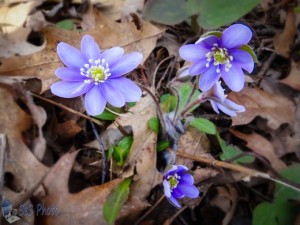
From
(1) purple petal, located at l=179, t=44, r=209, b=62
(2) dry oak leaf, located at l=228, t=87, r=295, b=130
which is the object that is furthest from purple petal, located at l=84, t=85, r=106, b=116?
(2) dry oak leaf, located at l=228, t=87, r=295, b=130

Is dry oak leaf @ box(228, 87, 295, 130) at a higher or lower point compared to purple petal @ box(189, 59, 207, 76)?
lower

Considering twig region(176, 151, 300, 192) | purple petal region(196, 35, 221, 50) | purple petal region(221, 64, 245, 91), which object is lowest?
twig region(176, 151, 300, 192)

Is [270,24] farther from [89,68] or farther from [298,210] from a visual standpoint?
[89,68]

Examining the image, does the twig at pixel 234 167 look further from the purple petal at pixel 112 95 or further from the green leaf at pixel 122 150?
the purple petal at pixel 112 95

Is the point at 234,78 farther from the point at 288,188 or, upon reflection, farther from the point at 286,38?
the point at 286,38

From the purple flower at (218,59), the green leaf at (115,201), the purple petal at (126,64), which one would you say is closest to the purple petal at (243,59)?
the purple flower at (218,59)

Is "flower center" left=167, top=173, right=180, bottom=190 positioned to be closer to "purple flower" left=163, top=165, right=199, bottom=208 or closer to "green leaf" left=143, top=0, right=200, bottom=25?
"purple flower" left=163, top=165, right=199, bottom=208

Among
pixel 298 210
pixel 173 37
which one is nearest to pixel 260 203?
pixel 298 210
